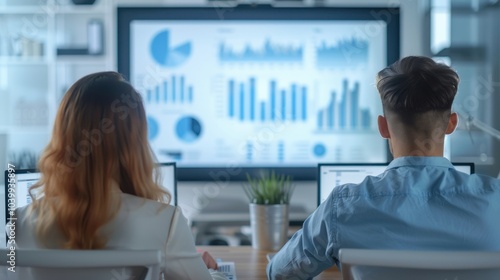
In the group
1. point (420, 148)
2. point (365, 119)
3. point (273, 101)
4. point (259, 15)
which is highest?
point (259, 15)

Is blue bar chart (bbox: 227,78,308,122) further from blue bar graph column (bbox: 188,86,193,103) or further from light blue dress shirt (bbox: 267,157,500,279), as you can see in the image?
light blue dress shirt (bbox: 267,157,500,279)

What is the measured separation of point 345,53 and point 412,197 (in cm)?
196

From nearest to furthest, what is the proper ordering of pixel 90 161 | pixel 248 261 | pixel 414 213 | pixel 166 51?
pixel 414 213 → pixel 90 161 → pixel 248 261 → pixel 166 51

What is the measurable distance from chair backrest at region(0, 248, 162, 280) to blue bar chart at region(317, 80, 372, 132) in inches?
81.5

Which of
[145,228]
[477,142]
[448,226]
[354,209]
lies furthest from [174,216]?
[477,142]

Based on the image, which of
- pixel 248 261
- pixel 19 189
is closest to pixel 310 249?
pixel 248 261

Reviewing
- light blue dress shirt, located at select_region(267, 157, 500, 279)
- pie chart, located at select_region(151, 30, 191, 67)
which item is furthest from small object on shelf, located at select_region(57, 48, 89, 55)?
light blue dress shirt, located at select_region(267, 157, 500, 279)

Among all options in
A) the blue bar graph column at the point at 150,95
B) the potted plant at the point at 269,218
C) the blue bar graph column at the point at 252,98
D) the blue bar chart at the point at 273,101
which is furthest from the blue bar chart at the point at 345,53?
the potted plant at the point at 269,218

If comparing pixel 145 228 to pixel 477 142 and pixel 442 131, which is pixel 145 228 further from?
pixel 477 142

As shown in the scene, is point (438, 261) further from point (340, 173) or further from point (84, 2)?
point (84, 2)

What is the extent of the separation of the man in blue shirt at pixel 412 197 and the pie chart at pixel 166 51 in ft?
6.18

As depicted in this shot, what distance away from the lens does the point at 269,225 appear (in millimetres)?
2145

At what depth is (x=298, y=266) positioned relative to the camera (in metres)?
1.36

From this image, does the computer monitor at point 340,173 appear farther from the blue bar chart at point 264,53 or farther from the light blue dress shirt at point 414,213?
the blue bar chart at point 264,53
